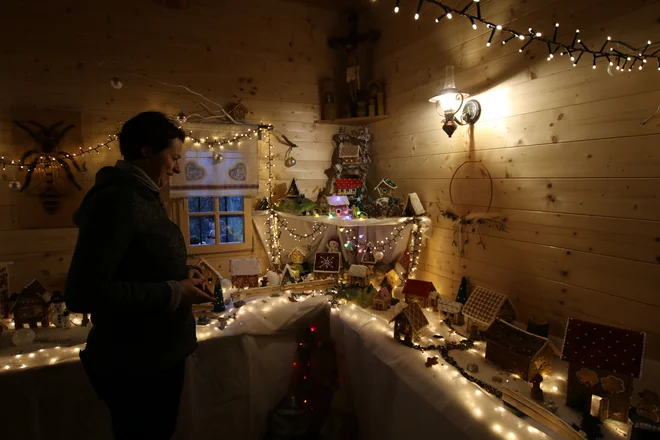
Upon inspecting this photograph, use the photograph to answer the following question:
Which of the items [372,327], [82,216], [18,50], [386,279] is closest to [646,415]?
[372,327]

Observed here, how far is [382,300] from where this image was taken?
84.8 inches

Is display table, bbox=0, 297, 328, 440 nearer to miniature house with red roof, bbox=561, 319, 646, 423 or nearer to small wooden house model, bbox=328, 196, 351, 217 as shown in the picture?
small wooden house model, bbox=328, 196, 351, 217

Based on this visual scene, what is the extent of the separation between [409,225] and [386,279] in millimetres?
365

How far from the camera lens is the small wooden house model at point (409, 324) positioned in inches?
68.9

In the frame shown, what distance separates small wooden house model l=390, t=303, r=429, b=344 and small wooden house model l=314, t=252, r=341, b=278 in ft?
2.40

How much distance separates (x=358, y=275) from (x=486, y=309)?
2.53ft

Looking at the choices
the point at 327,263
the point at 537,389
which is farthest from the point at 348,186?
the point at 537,389

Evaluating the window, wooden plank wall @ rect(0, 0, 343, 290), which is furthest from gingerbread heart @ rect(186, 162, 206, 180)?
wooden plank wall @ rect(0, 0, 343, 290)

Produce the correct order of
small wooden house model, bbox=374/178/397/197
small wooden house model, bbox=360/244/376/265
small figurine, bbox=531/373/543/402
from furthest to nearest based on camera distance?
small wooden house model, bbox=374/178/397/197 → small wooden house model, bbox=360/244/376/265 → small figurine, bbox=531/373/543/402

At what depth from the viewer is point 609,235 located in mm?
1444

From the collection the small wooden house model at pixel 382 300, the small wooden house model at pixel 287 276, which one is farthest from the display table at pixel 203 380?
the small wooden house model at pixel 382 300

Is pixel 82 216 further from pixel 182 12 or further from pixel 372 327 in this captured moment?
pixel 182 12

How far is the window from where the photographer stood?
2.52 metres

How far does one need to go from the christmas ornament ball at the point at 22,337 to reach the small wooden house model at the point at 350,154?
206 centimetres
